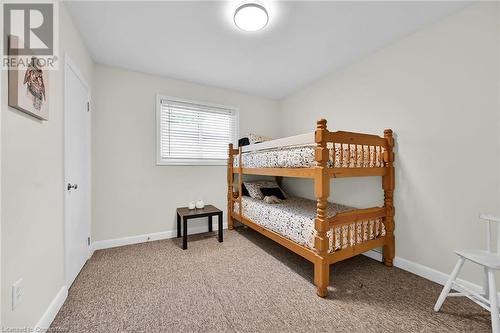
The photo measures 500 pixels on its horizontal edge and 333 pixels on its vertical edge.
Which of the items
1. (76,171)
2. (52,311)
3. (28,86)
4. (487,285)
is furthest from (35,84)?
(487,285)

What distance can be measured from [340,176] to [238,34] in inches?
65.8

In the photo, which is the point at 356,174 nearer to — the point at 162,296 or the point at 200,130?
the point at 162,296

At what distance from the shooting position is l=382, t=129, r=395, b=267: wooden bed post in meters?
2.08

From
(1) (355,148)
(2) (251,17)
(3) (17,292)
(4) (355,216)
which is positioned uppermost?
(2) (251,17)

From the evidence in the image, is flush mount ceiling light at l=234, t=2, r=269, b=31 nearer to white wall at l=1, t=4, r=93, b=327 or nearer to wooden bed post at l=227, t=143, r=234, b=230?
white wall at l=1, t=4, r=93, b=327

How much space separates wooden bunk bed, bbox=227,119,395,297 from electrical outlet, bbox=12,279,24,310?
1.88 meters

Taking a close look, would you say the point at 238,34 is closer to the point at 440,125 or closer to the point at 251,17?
the point at 251,17

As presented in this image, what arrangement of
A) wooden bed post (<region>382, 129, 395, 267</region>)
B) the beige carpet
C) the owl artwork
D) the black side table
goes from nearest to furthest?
the owl artwork → the beige carpet → wooden bed post (<region>382, 129, 395, 267</region>) → the black side table

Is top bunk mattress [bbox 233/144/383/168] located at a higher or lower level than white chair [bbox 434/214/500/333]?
higher

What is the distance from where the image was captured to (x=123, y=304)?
1.52m

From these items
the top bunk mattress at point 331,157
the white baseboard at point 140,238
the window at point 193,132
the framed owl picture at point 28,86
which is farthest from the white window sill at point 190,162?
the framed owl picture at point 28,86

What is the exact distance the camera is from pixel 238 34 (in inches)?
76.9

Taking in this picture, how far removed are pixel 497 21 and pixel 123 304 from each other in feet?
11.7

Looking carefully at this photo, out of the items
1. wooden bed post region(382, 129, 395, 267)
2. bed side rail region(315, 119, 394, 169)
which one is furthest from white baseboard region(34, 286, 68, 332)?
wooden bed post region(382, 129, 395, 267)
